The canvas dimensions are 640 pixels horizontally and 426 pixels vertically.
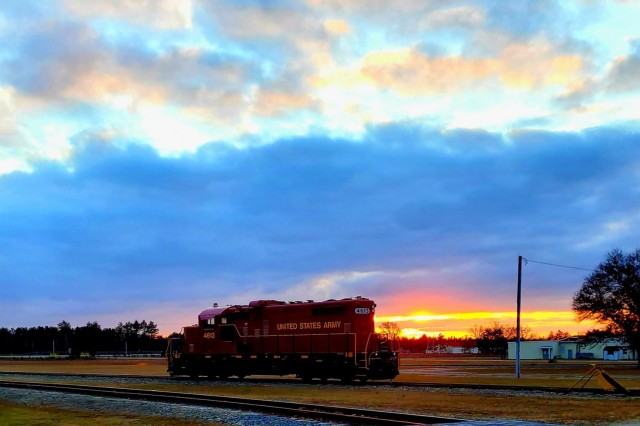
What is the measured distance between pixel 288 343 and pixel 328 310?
3.43 meters

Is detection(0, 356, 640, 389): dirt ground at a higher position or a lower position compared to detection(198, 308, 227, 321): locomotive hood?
lower

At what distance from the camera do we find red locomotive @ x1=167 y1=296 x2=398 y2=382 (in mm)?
37812

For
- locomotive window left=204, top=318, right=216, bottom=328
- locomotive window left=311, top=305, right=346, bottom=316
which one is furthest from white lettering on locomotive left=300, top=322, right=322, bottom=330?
locomotive window left=204, top=318, right=216, bottom=328

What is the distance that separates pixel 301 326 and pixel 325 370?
3.39 m

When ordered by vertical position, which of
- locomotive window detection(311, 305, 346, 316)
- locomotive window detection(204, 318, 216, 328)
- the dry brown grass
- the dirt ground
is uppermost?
locomotive window detection(311, 305, 346, 316)

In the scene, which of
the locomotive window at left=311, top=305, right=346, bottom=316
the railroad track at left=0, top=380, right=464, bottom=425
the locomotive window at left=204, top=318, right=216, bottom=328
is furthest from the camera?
the locomotive window at left=204, top=318, right=216, bottom=328

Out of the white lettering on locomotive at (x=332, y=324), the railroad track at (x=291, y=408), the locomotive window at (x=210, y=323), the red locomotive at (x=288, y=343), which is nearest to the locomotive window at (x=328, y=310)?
the red locomotive at (x=288, y=343)

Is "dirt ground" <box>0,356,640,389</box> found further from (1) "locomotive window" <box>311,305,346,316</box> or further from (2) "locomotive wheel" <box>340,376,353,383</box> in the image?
(1) "locomotive window" <box>311,305,346,316</box>

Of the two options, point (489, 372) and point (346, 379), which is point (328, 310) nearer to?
point (346, 379)

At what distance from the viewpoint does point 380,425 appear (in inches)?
674

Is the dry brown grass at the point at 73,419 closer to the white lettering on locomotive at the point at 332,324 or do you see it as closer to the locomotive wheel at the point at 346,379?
the locomotive wheel at the point at 346,379

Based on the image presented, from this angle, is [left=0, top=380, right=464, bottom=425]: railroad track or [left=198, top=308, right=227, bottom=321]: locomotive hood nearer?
[left=0, top=380, right=464, bottom=425]: railroad track

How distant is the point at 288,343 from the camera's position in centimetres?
4094

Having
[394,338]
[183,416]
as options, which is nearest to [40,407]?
[183,416]
